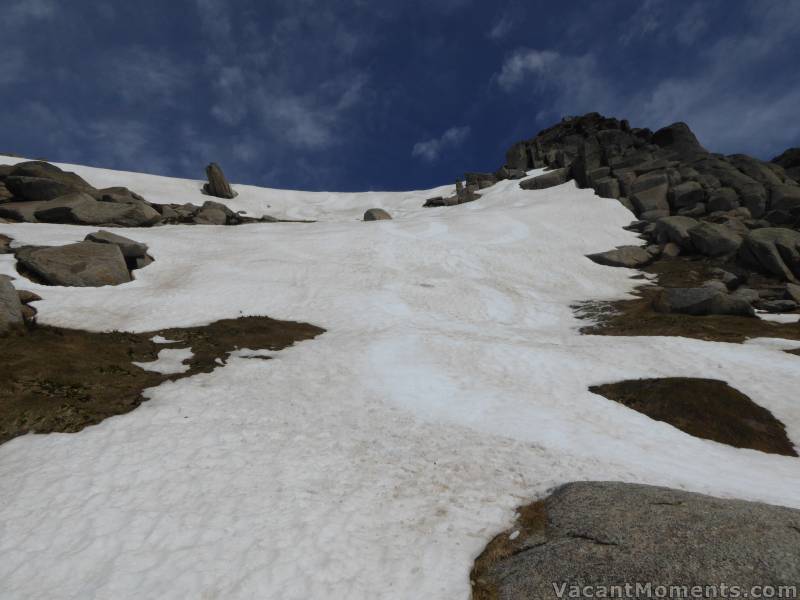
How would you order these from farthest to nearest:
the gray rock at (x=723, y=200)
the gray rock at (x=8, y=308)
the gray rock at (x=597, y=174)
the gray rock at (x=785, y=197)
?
the gray rock at (x=597, y=174)
the gray rock at (x=723, y=200)
the gray rock at (x=785, y=197)
the gray rock at (x=8, y=308)

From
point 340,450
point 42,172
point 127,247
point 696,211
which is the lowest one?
point 340,450

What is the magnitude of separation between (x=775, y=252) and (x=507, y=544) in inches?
1578

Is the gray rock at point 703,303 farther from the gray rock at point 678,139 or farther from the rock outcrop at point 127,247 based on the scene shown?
the gray rock at point 678,139

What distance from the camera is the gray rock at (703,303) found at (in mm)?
26609

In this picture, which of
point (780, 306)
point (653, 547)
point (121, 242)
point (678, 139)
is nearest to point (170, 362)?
point (121, 242)

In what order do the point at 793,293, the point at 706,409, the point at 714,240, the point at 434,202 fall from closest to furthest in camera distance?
the point at 706,409 < the point at 793,293 < the point at 714,240 < the point at 434,202

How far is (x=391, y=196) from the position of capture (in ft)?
317

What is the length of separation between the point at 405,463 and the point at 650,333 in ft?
63.0

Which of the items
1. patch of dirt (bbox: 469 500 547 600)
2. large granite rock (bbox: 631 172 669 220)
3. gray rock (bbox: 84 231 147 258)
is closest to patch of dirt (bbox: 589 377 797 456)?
patch of dirt (bbox: 469 500 547 600)

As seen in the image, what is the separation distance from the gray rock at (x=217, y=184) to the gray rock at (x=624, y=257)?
221ft

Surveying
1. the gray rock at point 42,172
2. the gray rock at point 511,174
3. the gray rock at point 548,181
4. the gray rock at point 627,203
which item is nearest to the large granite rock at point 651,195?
Answer: the gray rock at point 627,203

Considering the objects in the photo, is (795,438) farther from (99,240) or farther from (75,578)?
(99,240)

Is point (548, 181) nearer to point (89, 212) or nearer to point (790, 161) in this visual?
point (790, 161)

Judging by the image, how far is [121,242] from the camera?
2947 cm
